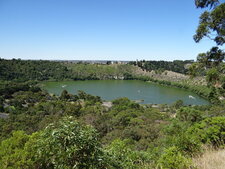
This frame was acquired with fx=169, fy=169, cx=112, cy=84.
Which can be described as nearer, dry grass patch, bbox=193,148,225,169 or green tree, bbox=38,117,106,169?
dry grass patch, bbox=193,148,225,169

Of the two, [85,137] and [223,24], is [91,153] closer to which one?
[85,137]

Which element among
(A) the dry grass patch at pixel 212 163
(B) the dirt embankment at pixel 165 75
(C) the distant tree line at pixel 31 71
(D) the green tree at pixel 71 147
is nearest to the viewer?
(A) the dry grass patch at pixel 212 163

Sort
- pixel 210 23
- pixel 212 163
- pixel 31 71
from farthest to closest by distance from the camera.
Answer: pixel 31 71 < pixel 210 23 < pixel 212 163

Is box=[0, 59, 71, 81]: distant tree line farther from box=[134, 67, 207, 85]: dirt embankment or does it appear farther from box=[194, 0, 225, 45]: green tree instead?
box=[194, 0, 225, 45]: green tree

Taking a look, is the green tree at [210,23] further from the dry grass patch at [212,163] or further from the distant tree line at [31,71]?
the distant tree line at [31,71]

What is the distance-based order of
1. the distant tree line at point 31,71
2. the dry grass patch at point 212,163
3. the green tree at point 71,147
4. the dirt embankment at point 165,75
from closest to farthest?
the dry grass patch at point 212,163, the green tree at point 71,147, the distant tree line at point 31,71, the dirt embankment at point 165,75

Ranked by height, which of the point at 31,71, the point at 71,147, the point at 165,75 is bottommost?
the point at 165,75

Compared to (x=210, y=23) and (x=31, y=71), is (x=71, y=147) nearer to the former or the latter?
(x=210, y=23)

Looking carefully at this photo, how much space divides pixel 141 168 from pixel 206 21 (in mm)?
5518

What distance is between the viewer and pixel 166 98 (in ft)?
194

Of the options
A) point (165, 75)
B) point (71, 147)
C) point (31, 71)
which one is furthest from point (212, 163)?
point (165, 75)

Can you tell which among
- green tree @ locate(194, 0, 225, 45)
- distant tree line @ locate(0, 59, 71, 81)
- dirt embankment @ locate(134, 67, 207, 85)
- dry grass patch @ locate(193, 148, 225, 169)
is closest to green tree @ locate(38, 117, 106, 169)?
dry grass patch @ locate(193, 148, 225, 169)

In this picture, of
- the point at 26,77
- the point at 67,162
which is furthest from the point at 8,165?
the point at 26,77

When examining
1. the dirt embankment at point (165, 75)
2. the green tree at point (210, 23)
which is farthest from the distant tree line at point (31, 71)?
the green tree at point (210, 23)
